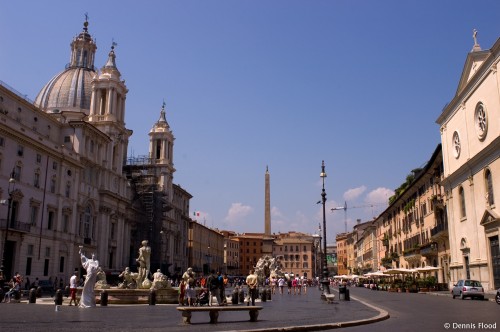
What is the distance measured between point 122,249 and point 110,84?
22.4 meters

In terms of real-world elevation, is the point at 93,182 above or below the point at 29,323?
above

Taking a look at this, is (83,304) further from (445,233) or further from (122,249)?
(122,249)

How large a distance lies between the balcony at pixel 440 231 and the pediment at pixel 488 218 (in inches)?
382

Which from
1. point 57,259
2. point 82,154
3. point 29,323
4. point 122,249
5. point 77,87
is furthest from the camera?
point 77,87

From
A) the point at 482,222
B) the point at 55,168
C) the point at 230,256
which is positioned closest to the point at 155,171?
the point at 55,168

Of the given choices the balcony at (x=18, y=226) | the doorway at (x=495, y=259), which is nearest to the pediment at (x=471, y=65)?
the doorway at (x=495, y=259)

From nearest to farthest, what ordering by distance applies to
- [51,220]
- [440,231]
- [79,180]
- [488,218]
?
[488,218] < [440,231] < [51,220] < [79,180]

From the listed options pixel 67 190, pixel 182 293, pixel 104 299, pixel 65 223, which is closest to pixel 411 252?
pixel 65 223

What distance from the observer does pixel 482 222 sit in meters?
34.2

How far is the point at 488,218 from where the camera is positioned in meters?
33.3

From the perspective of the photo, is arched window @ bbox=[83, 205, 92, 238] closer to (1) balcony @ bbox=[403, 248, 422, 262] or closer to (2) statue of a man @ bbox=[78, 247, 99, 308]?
(2) statue of a man @ bbox=[78, 247, 99, 308]

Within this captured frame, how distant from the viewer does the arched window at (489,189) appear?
33.4 meters

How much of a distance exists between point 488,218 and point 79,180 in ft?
133

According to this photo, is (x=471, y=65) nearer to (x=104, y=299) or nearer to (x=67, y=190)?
(x=104, y=299)
